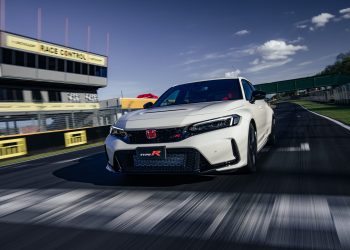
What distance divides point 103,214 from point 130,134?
1304mm

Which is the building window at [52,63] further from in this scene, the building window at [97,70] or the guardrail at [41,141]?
the guardrail at [41,141]

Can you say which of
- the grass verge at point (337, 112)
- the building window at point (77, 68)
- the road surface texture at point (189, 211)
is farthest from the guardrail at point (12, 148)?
the building window at point (77, 68)

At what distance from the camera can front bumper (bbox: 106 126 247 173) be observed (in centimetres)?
403

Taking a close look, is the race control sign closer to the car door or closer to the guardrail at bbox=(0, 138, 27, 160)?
the guardrail at bbox=(0, 138, 27, 160)

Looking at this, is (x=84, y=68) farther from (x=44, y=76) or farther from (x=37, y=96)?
(x=37, y=96)

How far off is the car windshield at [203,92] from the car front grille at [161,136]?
165 centimetres

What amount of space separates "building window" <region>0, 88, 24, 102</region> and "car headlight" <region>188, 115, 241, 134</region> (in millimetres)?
42394

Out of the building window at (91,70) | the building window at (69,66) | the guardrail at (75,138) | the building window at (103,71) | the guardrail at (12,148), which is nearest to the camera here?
the guardrail at (12,148)

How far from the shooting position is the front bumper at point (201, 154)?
4031 mm

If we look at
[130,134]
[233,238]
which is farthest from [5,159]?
[233,238]

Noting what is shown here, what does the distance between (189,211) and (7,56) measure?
140ft

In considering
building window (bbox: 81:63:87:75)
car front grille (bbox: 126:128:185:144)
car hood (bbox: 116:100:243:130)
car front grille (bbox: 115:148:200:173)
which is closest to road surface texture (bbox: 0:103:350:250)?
car front grille (bbox: 115:148:200:173)

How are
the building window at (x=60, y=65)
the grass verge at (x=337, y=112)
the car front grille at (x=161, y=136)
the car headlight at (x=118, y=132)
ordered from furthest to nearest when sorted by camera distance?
the building window at (x=60, y=65)
the grass verge at (x=337, y=112)
the car headlight at (x=118, y=132)
the car front grille at (x=161, y=136)

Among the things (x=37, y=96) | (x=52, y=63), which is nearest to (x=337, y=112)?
(x=52, y=63)
